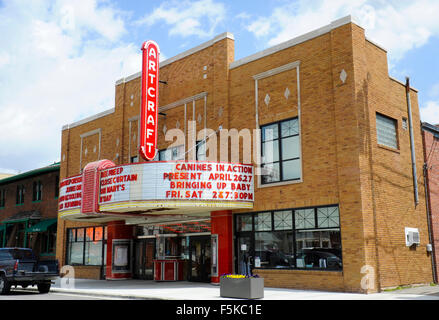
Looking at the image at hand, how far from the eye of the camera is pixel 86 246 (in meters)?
30.4

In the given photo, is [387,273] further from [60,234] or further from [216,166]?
[60,234]

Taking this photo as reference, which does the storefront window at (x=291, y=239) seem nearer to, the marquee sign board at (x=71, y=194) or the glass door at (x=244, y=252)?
the glass door at (x=244, y=252)

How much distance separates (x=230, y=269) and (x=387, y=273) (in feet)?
21.9

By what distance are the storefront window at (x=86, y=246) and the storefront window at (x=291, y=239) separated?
1130 cm

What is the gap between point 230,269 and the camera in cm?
2136

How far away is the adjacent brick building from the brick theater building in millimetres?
11625

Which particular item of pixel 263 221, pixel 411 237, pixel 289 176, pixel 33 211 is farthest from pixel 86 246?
pixel 411 237

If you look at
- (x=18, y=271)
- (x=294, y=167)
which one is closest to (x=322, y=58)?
(x=294, y=167)

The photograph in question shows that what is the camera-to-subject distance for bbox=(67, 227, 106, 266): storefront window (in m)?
29.4

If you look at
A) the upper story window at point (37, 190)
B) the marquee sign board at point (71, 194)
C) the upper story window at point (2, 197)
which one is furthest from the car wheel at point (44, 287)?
the upper story window at point (2, 197)

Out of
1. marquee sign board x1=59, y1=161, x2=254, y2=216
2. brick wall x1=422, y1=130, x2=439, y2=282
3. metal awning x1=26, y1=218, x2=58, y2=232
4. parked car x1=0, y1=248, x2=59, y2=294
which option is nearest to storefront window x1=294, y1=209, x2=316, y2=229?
marquee sign board x1=59, y1=161, x2=254, y2=216

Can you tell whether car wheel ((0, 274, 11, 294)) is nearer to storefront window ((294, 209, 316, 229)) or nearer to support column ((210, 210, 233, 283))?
support column ((210, 210, 233, 283))

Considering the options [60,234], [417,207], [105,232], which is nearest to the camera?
[417,207]

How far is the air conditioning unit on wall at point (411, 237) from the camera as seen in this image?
63.9 feet
